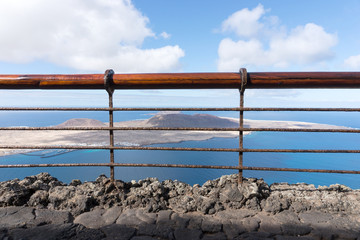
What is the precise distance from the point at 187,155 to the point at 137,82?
62461 mm

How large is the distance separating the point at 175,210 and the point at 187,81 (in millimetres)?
1151

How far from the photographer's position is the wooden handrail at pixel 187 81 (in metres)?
1.75

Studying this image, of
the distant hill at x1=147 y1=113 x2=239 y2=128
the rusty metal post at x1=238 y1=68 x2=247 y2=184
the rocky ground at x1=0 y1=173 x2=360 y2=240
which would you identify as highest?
the rusty metal post at x1=238 y1=68 x2=247 y2=184

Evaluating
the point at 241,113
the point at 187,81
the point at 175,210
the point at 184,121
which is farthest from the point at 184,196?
the point at 184,121

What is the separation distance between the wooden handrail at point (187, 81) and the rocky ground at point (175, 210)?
947 mm

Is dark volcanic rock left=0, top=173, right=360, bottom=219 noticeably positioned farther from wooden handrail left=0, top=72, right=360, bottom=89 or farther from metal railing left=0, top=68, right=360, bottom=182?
wooden handrail left=0, top=72, right=360, bottom=89

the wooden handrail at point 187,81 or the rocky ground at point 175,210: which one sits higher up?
the wooden handrail at point 187,81

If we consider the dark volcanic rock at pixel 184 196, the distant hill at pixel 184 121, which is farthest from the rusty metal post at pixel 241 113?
the distant hill at pixel 184 121

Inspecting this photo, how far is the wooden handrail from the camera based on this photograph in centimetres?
175

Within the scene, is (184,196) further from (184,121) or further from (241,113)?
(184,121)

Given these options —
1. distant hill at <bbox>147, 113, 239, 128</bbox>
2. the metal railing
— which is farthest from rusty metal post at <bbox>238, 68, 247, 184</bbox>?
distant hill at <bbox>147, 113, 239, 128</bbox>

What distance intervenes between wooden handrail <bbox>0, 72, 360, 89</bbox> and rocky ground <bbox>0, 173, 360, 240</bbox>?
0.95 meters

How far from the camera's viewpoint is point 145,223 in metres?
1.60

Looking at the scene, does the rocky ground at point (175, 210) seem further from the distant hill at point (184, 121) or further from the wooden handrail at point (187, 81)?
the distant hill at point (184, 121)
